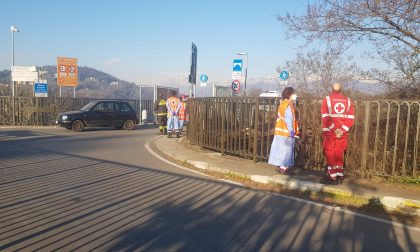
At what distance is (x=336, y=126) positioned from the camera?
716 centimetres

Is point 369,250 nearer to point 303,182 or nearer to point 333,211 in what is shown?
point 333,211

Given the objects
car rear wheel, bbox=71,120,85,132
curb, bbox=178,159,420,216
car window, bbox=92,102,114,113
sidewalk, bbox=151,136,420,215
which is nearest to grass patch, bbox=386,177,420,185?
sidewalk, bbox=151,136,420,215

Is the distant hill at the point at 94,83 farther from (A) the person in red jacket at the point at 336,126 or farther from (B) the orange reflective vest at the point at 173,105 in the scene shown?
(A) the person in red jacket at the point at 336,126

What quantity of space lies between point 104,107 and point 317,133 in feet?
43.1

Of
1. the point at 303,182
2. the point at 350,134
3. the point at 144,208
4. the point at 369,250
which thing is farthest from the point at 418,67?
the point at 144,208

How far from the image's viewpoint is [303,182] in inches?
285

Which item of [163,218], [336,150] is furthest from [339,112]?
[163,218]

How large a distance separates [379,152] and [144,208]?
4.69 metres

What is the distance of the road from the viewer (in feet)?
14.7

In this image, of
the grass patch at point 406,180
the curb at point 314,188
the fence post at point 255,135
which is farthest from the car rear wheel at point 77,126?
the grass patch at point 406,180

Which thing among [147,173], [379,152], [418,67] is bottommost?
[147,173]

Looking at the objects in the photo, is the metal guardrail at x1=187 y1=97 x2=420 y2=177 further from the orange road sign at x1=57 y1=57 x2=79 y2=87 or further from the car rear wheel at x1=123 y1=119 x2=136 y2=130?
the orange road sign at x1=57 y1=57 x2=79 y2=87

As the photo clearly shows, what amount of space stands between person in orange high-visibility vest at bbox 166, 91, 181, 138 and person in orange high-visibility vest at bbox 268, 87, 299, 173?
754 centimetres

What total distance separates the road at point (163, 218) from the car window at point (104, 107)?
1073 cm
